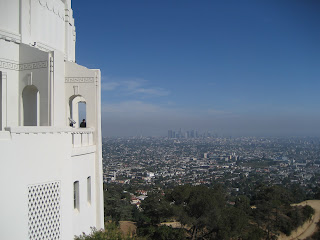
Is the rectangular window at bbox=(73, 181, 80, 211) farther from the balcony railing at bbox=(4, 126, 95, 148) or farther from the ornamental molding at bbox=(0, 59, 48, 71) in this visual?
the ornamental molding at bbox=(0, 59, 48, 71)

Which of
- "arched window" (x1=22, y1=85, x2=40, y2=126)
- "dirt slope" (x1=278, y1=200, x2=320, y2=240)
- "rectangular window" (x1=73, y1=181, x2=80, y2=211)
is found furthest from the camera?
"dirt slope" (x1=278, y1=200, x2=320, y2=240)

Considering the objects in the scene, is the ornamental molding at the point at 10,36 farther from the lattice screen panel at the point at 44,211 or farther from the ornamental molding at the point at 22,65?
the lattice screen panel at the point at 44,211

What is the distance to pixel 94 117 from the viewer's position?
8875mm

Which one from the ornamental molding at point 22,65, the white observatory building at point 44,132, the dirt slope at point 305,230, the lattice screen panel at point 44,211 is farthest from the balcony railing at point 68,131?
the dirt slope at point 305,230

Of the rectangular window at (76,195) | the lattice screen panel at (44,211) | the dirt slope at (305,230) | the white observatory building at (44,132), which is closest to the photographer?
the white observatory building at (44,132)

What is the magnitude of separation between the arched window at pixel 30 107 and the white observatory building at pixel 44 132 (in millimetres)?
28

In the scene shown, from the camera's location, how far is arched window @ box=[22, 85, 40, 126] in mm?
8555

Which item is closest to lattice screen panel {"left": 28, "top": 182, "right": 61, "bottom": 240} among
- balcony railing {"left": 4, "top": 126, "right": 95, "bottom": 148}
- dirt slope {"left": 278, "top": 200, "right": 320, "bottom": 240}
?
balcony railing {"left": 4, "top": 126, "right": 95, "bottom": 148}

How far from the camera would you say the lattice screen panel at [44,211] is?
19.7 feet

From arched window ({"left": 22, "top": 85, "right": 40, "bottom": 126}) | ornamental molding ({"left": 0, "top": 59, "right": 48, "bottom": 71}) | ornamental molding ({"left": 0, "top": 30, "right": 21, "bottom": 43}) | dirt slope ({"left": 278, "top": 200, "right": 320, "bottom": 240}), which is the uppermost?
ornamental molding ({"left": 0, "top": 30, "right": 21, "bottom": 43})

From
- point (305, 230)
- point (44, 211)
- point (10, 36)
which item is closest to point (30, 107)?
point (10, 36)

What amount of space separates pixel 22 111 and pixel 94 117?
2075 millimetres

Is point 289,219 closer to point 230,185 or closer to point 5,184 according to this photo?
point 5,184

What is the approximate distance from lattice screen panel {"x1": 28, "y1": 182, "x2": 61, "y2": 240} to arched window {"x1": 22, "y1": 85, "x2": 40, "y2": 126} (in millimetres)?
3039
